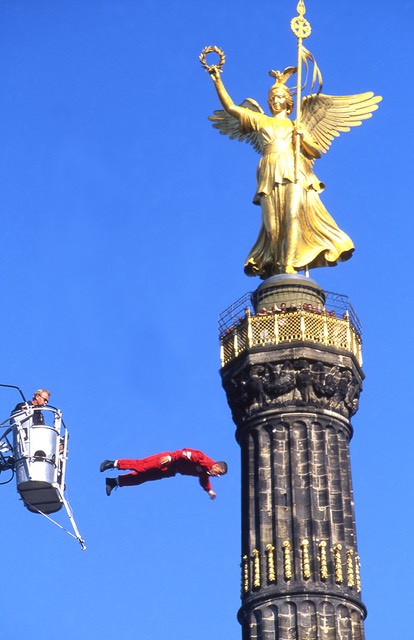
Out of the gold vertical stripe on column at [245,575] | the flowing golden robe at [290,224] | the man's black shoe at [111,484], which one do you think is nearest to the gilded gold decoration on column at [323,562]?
the gold vertical stripe on column at [245,575]

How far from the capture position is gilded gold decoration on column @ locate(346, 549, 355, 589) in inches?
2287

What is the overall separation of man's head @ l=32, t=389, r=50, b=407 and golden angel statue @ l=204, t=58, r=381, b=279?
19.8m

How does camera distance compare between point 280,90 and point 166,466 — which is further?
point 280,90

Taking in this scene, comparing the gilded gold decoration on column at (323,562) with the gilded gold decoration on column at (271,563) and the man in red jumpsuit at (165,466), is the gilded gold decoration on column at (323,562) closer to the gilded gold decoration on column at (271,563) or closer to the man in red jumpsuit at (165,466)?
the gilded gold decoration on column at (271,563)

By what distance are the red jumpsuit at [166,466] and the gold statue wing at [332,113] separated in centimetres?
1576

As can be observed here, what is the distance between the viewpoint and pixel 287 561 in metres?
57.9

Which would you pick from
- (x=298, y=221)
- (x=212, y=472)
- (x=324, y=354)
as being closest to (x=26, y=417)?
(x=212, y=472)

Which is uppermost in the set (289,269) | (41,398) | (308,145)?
(308,145)

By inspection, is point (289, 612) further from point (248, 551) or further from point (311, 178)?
point (311, 178)

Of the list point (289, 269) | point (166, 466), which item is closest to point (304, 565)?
point (166, 466)

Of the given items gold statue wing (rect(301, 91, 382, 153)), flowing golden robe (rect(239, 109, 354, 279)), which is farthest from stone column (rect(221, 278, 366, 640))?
gold statue wing (rect(301, 91, 382, 153))

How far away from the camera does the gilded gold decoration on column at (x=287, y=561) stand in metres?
57.7

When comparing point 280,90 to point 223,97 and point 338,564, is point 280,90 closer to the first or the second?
point 223,97

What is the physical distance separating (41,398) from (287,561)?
14169 millimetres
